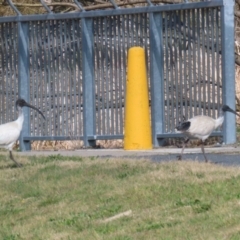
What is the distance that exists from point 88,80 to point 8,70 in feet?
6.57

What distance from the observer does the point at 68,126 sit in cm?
1683

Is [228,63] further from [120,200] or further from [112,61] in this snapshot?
[120,200]

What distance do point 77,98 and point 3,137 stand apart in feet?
11.5

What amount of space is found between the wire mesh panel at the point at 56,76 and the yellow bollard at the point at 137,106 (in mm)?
1541

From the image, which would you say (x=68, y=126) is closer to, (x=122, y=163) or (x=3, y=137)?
(x=3, y=137)

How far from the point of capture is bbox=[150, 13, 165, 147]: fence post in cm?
1573

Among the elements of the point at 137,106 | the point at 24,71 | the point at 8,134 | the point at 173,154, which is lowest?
the point at 173,154

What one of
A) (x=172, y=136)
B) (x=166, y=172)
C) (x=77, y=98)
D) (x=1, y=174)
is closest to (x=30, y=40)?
(x=77, y=98)

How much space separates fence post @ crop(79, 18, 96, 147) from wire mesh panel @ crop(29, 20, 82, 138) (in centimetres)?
21

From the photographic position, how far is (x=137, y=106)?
602 inches

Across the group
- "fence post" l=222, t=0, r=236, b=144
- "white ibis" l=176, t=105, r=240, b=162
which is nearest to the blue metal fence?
"fence post" l=222, t=0, r=236, b=144

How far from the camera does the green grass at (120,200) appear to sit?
877 centimetres

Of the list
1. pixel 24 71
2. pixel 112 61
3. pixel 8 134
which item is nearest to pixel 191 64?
pixel 112 61

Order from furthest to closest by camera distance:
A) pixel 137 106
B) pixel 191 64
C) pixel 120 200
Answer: pixel 191 64 < pixel 137 106 < pixel 120 200
